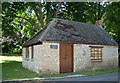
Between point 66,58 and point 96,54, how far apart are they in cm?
377

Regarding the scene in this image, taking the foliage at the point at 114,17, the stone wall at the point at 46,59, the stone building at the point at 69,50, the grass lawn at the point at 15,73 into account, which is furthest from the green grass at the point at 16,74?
the foliage at the point at 114,17

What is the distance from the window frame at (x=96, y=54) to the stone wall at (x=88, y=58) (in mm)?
377

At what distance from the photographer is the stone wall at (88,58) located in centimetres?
2297

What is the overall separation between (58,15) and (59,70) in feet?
55.2

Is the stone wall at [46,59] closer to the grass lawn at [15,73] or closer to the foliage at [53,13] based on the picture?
the grass lawn at [15,73]

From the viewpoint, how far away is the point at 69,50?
74.3 ft

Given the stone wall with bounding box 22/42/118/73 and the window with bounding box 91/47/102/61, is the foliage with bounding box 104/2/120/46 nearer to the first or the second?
the stone wall with bounding box 22/42/118/73

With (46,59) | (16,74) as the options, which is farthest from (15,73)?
(46,59)

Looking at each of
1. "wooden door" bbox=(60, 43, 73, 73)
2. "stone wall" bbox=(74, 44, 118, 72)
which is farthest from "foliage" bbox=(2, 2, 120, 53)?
"wooden door" bbox=(60, 43, 73, 73)

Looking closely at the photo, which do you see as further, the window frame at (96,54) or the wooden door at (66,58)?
the window frame at (96,54)

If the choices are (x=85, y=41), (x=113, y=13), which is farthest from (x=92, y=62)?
(x=113, y=13)

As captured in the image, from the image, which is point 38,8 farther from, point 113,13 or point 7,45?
point 7,45

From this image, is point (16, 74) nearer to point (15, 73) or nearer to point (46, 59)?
point (15, 73)

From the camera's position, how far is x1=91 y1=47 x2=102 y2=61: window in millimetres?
24438
